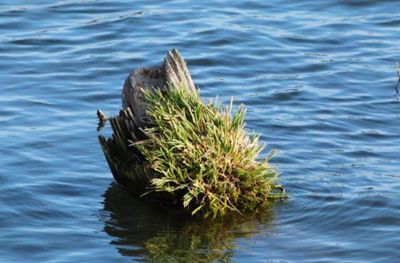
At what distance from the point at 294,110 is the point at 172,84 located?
3.51m

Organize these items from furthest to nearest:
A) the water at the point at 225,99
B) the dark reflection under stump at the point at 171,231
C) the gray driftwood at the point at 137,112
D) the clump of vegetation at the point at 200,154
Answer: the gray driftwood at the point at 137,112
the water at the point at 225,99
the clump of vegetation at the point at 200,154
the dark reflection under stump at the point at 171,231

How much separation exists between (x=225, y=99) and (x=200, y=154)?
3.94 metres

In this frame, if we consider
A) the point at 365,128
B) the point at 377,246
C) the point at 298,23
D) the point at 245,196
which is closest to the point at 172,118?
the point at 245,196

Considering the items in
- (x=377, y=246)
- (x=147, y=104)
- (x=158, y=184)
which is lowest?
(x=377, y=246)

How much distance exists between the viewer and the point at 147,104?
1002 centimetres

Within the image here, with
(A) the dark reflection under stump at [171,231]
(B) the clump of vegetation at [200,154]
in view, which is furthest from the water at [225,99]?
(B) the clump of vegetation at [200,154]

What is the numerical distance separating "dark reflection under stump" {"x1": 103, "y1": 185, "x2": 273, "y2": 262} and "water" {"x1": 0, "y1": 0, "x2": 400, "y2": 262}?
0.02 meters

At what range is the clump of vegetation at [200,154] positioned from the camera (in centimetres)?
971

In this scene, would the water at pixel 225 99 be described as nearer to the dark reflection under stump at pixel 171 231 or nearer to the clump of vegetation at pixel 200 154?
the dark reflection under stump at pixel 171 231

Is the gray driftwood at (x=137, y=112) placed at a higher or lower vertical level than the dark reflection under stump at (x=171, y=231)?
higher

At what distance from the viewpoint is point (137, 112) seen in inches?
407

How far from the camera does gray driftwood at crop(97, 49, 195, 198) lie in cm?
1023

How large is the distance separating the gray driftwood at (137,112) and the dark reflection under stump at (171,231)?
0.25 meters

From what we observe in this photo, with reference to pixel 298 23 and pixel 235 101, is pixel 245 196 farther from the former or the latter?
pixel 298 23
